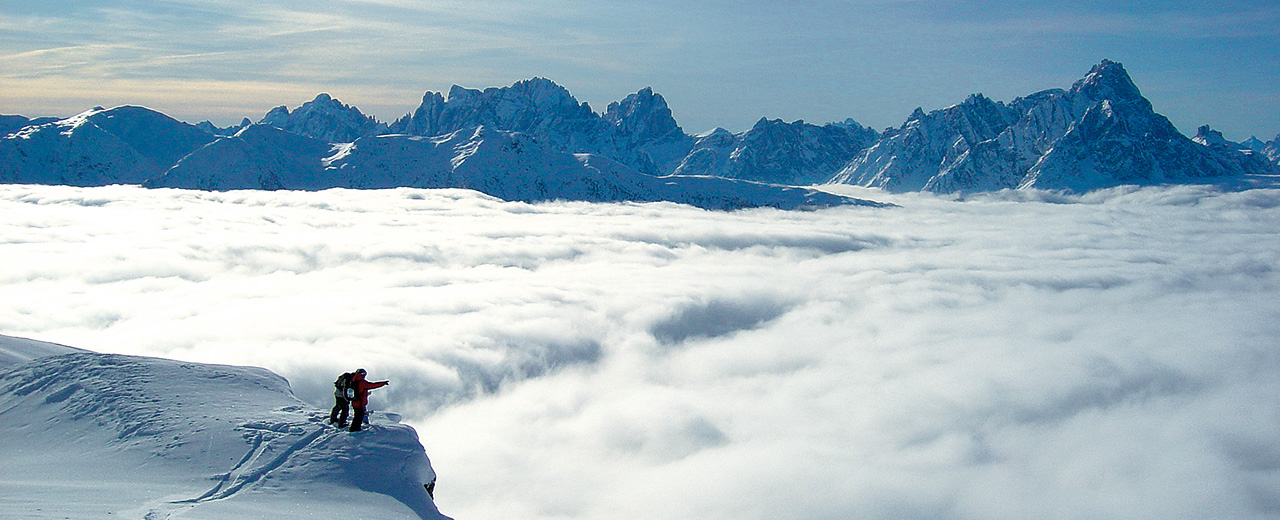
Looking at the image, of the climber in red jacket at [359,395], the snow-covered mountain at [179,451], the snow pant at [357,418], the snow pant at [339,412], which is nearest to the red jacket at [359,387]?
the climber in red jacket at [359,395]

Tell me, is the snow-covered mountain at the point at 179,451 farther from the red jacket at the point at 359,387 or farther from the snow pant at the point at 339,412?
the red jacket at the point at 359,387

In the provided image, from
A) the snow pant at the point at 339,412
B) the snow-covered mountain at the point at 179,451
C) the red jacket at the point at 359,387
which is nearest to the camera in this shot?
the snow-covered mountain at the point at 179,451

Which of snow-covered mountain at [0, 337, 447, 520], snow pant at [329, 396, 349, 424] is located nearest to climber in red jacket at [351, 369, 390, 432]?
snow pant at [329, 396, 349, 424]

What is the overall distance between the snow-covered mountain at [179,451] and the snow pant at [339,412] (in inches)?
17.8

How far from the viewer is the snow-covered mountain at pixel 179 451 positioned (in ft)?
66.1

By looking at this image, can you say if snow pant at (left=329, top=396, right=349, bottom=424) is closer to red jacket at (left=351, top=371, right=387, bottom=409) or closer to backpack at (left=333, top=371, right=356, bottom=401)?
backpack at (left=333, top=371, right=356, bottom=401)

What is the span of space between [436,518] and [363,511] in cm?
240

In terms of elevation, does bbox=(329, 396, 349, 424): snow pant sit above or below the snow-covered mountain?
above

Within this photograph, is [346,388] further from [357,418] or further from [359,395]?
[357,418]

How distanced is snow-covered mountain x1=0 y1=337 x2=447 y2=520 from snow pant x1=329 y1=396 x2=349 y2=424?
45 cm

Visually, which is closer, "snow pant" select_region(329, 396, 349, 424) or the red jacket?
the red jacket

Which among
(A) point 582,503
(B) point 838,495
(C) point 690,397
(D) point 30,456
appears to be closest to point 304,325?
(A) point 582,503

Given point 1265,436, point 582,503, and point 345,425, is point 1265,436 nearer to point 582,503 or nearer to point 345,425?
point 582,503

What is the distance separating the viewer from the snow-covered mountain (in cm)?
2016
